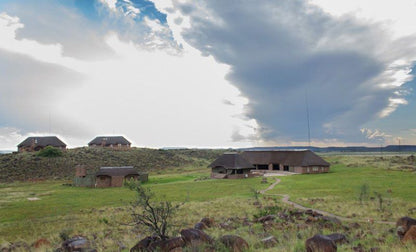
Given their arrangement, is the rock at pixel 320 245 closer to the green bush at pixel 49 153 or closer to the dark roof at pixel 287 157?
the dark roof at pixel 287 157

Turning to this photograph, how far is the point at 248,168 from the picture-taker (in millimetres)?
54938

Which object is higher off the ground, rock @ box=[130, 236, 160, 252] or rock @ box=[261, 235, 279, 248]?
rock @ box=[130, 236, 160, 252]

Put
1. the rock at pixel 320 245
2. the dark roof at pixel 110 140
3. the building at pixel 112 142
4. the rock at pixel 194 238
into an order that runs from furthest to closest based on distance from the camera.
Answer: the dark roof at pixel 110 140 → the building at pixel 112 142 → the rock at pixel 194 238 → the rock at pixel 320 245

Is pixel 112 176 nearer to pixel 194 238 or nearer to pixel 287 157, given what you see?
pixel 287 157

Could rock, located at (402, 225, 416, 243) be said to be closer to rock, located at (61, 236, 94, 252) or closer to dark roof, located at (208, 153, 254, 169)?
rock, located at (61, 236, 94, 252)

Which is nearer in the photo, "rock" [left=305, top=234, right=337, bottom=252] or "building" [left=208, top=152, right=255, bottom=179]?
"rock" [left=305, top=234, right=337, bottom=252]

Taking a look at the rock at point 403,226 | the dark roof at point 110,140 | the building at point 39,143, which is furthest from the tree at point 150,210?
the dark roof at point 110,140

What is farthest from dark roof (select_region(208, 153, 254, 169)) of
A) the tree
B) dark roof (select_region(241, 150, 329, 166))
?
the tree

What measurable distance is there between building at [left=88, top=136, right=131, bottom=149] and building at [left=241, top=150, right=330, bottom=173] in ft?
183

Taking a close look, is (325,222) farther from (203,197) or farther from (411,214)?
(203,197)

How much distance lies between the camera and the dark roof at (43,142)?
312 ft

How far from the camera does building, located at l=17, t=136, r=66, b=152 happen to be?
309ft

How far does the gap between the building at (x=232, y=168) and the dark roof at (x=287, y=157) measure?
43.3 ft

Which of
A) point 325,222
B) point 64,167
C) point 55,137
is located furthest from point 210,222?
point 55,137
